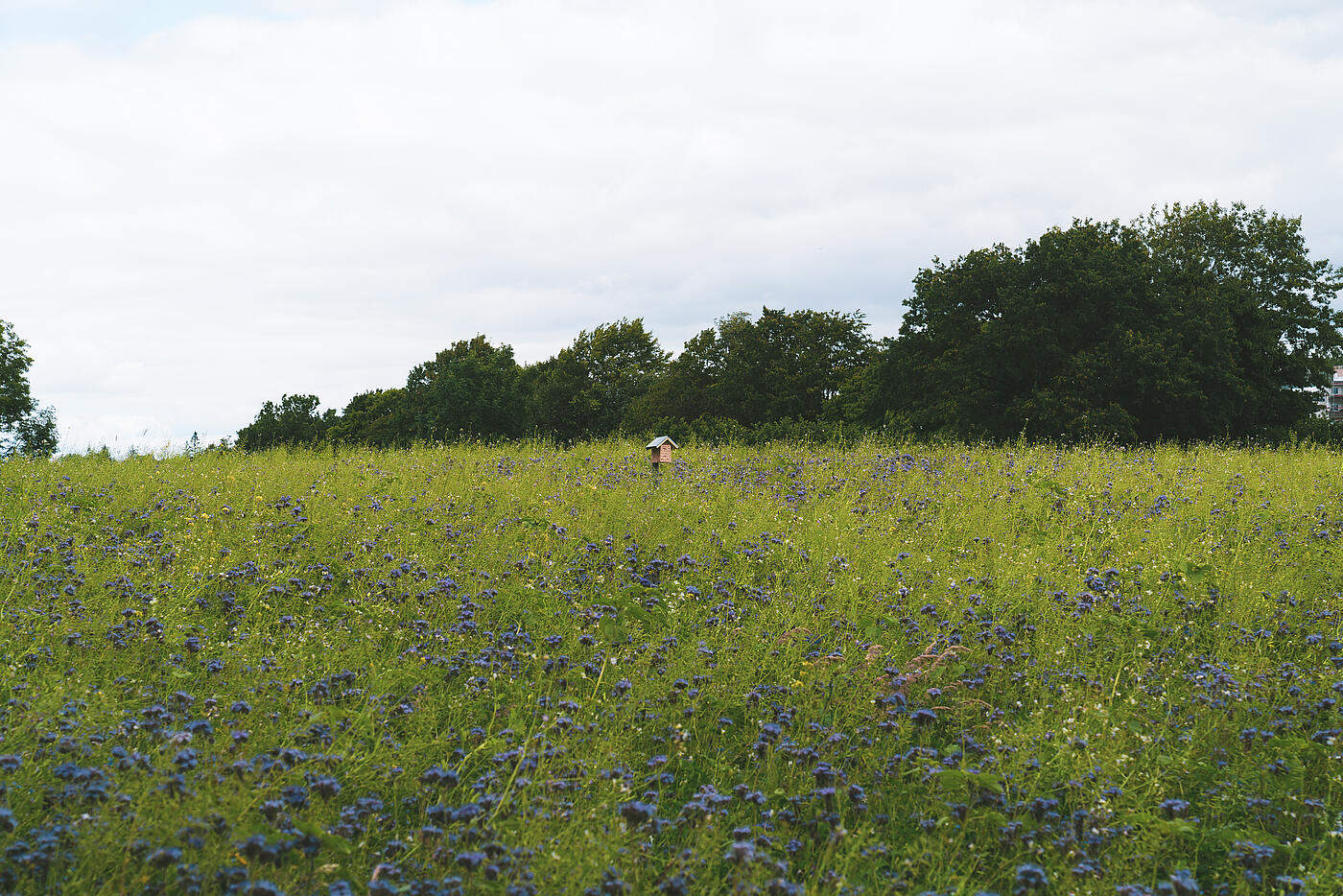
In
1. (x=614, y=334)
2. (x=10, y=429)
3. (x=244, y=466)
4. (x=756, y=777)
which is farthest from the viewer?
(x=614, y=334)

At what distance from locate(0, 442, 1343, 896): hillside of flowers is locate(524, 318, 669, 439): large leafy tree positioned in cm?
4329

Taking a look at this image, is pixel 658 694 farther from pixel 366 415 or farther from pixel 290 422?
pixel 366 415

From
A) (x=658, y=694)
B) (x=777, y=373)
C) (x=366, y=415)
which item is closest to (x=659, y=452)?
(x=658, y=694)

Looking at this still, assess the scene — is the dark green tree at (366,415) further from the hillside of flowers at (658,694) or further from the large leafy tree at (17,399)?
the hillside of flowers at (658,694)

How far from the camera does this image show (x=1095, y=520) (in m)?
8.83

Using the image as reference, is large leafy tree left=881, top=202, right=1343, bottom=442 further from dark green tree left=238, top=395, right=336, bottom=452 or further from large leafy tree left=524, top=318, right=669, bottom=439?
dark green tree left=238, top=395, right=336, bottom=452

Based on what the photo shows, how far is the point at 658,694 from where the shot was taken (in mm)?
4762

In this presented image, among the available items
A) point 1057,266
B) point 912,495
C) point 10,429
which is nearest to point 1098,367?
point 1057,266

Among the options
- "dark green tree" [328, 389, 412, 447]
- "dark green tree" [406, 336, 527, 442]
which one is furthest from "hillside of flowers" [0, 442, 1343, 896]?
"dark green tree" [328, 389, 412, 447]

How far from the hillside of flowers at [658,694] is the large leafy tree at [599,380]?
43292mm

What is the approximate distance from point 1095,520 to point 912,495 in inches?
77.9

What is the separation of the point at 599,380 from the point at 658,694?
51.2 meters

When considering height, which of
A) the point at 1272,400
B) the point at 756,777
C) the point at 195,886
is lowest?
the point at 756,777

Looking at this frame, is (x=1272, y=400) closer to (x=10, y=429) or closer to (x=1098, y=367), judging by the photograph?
(x=1098, y=367)
